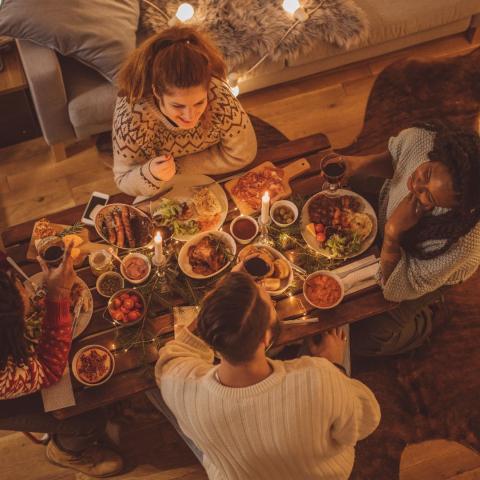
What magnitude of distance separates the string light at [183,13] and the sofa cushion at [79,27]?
26 centimetres

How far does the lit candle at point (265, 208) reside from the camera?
6.59 ft

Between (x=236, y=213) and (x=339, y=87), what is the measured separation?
184 cm

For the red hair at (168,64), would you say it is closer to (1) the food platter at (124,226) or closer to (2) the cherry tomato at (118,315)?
(1) the food platter at (124,226)

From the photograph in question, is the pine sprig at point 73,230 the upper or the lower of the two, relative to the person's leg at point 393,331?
upper

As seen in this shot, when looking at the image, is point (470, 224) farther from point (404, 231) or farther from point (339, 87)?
point (339, 87)

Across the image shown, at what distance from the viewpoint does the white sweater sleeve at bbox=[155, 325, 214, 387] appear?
1.75 meters

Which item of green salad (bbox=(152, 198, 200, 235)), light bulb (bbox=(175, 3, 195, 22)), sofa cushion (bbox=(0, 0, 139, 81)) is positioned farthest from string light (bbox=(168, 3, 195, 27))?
green salad (bbox=(152, 198, 200, 235))

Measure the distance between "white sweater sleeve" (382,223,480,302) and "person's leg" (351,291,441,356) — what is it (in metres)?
0.26

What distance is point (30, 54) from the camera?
2.84 metres

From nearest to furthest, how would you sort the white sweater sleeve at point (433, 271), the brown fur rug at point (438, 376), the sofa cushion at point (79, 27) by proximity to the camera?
the white sweater sleeve at point (433, 271) < the brown fur rug at point (438, 376) < the sofa cushion at point (79, 27)

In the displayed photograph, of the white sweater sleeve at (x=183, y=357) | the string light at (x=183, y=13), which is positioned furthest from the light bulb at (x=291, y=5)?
the white sweater sleeve at (x=183, y=357)

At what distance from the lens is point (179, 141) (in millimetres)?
2424

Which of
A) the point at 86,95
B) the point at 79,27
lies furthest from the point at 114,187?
the point at 79,27

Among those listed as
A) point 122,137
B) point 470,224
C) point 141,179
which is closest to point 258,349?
point 470,224
